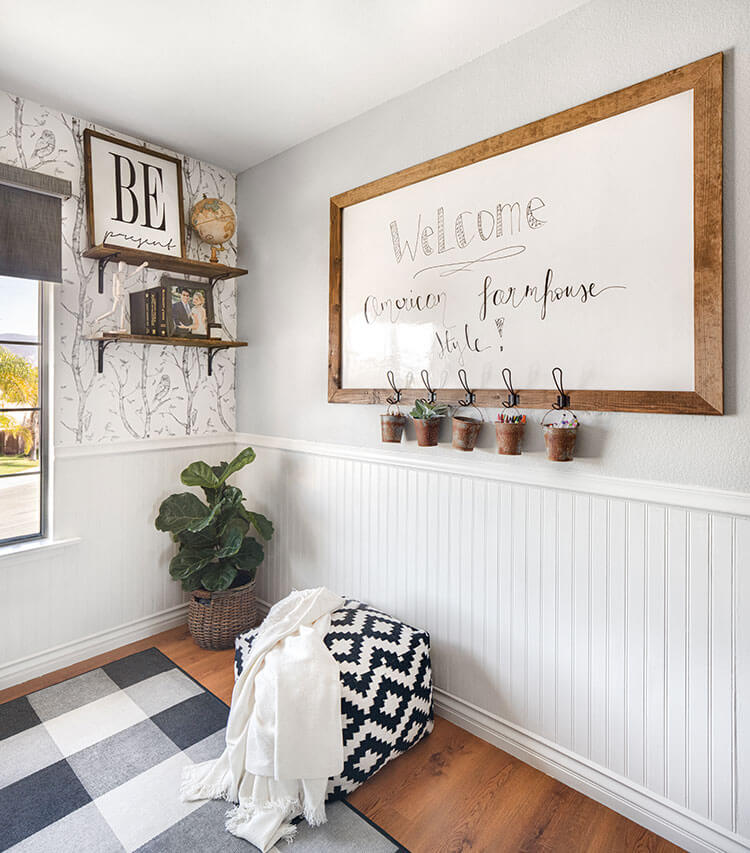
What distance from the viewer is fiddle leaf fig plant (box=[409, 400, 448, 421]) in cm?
192

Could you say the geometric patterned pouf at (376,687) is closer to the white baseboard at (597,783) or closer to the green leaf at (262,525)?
the white baseboard at (597,783)

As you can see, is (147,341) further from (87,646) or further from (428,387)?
(87,646)

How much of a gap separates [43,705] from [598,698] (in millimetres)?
2071

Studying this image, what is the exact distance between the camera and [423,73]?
6.44 ft

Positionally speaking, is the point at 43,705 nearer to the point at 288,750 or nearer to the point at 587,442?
the point at 288,750

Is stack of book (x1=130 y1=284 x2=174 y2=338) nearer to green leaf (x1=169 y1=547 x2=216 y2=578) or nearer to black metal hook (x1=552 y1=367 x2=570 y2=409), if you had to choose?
green leaf (x1=169 y1=547 x2=216 y2=578)

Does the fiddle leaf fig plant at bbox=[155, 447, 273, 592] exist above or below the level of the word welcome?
below

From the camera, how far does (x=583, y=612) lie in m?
1.64

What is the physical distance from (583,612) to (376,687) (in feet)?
2.30

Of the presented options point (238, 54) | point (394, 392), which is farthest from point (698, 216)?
point (238, 54)

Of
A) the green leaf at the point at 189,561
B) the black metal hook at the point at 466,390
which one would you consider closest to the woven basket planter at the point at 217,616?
the green leaf at the point at 189,561

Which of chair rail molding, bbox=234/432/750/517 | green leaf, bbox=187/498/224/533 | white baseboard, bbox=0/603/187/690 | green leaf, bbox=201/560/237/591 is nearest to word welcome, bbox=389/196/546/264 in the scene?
chair rail molding, bbox=234/432/750/517

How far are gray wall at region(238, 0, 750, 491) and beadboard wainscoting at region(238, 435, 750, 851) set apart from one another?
0.36ft

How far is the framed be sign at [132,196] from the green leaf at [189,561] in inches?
56.7
